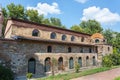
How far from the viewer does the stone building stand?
19.0 m

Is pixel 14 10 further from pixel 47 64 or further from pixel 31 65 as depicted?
pixel 31 65

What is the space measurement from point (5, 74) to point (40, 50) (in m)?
6.88

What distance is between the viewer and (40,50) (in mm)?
22422

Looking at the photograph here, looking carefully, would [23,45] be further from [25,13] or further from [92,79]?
[25,13]

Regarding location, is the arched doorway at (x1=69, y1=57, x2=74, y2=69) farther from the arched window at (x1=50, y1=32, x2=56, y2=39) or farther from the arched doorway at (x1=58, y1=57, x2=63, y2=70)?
the arched window at (x1=50, y1=32, x2=56, y2=39)

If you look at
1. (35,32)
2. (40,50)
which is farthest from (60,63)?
(35,32)

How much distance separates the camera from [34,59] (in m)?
21.6

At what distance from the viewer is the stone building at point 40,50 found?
19.0m

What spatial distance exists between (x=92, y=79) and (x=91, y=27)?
160 ft

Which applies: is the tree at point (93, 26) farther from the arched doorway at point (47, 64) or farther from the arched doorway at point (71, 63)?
the arched doorway at point (47, 64)

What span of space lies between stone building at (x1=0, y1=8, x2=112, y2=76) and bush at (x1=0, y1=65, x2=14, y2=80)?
1084mm

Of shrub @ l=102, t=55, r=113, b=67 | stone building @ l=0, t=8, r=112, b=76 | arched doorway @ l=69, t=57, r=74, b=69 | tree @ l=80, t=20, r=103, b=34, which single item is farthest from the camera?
tree @ l=80, t=20, r=103, b=34

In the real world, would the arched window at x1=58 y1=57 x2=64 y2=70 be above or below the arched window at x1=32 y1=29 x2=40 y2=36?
below

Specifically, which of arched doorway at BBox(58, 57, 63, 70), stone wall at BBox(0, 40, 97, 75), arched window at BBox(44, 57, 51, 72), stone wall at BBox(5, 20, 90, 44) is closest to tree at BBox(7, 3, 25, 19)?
stone wall at BBox(5, 20, 90, 44)
